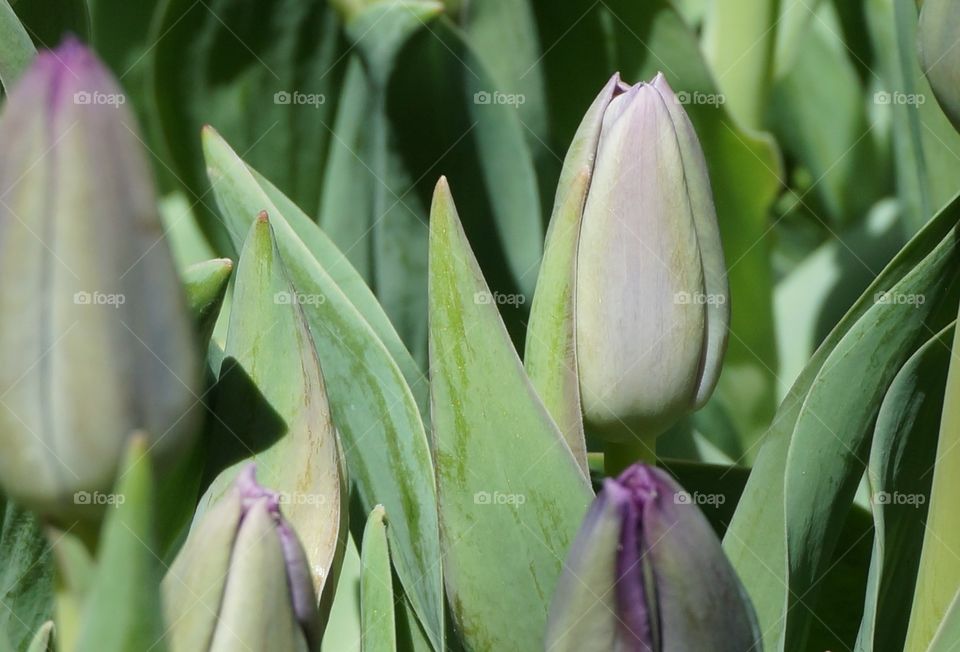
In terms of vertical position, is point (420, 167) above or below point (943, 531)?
above

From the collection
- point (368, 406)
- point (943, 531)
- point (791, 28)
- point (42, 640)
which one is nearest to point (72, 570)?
point (42, 640)

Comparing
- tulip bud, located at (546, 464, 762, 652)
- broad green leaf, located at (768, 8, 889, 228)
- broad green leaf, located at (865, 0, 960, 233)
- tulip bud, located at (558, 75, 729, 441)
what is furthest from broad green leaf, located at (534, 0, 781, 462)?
tulip bud, located at (546, 464, 762, 652)

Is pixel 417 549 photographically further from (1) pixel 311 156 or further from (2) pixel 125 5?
(2) pixel 125 5

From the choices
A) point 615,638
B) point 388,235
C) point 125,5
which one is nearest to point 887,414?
point 615,638

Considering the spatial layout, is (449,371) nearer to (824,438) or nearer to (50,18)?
(824,438)

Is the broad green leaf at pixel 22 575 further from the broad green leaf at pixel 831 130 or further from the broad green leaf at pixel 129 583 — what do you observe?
the broad green leaf at pixel 831 130

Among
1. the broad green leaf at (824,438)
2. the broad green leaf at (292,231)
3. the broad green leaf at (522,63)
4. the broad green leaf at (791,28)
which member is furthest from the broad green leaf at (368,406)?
the broad green leaf at (791,28)
